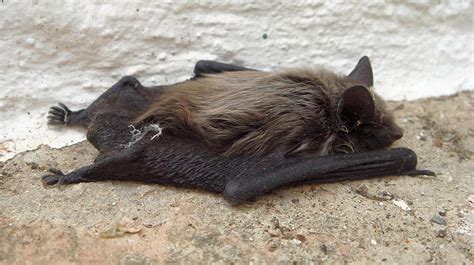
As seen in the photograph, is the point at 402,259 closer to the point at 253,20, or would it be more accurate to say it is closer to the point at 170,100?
the point at 170,100

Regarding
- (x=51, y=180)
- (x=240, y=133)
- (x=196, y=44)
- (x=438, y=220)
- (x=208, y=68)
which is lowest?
(x=51, y=180)

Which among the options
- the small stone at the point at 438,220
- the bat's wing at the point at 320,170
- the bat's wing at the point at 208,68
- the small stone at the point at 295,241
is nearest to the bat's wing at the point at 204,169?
the bat's wing at the point at 320,170

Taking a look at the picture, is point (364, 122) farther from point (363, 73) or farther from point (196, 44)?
point (196, 44)

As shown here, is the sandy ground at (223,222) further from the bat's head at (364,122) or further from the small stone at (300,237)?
the bat's head at (364,122)

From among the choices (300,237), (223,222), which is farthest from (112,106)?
(300,237)


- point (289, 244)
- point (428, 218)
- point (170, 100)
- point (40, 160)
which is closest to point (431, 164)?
point (428, 218)

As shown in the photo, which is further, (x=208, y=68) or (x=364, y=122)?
(x=208, y=68)

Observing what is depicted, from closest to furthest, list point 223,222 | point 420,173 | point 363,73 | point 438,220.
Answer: point 223,222 < point 438,220 < point 420,173 < point 363,73
